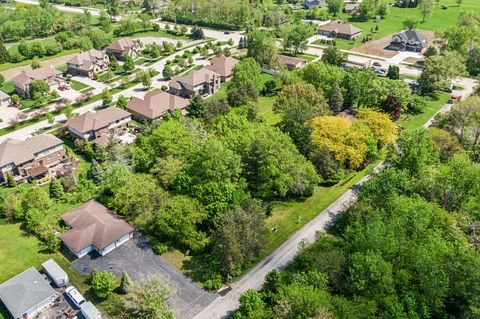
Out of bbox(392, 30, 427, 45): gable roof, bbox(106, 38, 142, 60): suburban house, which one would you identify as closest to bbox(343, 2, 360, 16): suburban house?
bbox(392, 30, 427, 45): gable roof

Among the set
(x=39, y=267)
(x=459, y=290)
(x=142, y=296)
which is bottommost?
(x=39, y=267)

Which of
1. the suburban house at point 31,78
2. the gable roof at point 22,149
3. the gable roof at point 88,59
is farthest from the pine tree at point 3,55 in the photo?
the gable roof at point 22,149

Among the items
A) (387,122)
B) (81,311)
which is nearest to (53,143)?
(81,311)

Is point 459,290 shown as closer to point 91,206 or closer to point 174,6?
point 91,206

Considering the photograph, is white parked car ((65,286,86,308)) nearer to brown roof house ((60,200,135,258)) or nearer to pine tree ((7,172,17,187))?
Result: brown roof house ((60,200,135,258))

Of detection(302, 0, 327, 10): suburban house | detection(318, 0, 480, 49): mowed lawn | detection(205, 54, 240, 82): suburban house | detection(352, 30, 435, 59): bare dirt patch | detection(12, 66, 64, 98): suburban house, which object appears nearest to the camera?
detection(12, 66, 64, 98): suburban house

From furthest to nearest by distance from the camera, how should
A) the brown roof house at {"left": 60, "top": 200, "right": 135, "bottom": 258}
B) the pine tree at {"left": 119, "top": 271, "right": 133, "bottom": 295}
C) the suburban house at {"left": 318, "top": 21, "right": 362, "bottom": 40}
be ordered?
the suburban house at {"left": 318, "top": 21, "right": 362, "bottom": 40}, the brown roof house at {"left": 60, "top": 200, "right": 135, "bottom": 258}, the pine tree at {"left": 119, "top": 271, "right": 133, "bottom": 295}

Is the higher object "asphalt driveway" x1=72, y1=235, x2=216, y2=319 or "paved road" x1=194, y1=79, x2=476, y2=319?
"paved road" x1=194, y1=79, x2=476, y2=319
